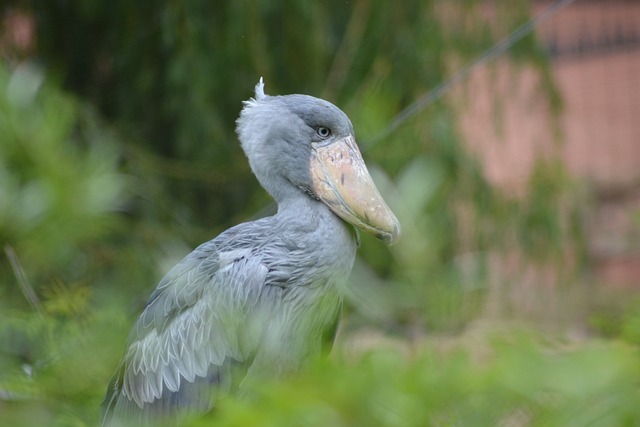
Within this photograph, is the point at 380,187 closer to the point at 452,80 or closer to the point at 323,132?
the point at 323,132

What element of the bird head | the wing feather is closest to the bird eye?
the bird head

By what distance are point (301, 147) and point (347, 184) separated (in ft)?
0.29

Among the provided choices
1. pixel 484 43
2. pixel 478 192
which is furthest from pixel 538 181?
pixel 484 43

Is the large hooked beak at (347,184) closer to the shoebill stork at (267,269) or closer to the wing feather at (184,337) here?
the shoebill stork at (267,269)

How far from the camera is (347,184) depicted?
1117 mm

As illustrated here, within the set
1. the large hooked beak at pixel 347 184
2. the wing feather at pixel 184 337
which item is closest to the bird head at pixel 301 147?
the large hooked beak at pixel 347 184

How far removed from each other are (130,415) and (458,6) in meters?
1.48

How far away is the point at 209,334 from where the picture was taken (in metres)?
1.12

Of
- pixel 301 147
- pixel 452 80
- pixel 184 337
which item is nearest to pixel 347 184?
pixel 301 147

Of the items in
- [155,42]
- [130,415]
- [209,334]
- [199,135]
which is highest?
[155,42]

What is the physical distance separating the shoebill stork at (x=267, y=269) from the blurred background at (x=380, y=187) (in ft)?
0.21

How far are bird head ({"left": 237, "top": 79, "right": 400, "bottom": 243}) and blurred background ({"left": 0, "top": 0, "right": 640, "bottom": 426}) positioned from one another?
0.13 feet

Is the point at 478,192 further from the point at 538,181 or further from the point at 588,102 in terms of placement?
the point at 588,102

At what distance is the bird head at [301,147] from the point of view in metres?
1.15
